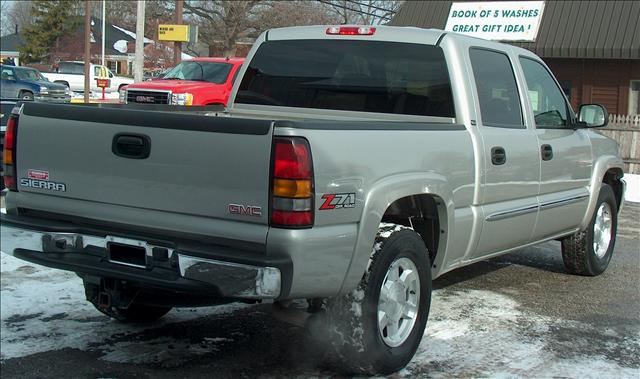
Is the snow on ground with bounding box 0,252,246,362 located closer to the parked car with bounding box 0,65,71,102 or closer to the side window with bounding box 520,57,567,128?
the side window with bounding box 520,57,567,128

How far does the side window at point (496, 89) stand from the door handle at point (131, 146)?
234cm

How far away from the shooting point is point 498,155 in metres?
5.03

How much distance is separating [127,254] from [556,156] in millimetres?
3463

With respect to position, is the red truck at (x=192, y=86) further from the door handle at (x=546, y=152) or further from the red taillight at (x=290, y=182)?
the red taillight at (x=290, y=182)

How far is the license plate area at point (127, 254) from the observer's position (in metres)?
3.77

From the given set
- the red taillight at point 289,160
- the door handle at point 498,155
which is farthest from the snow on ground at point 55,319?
the door handle at point 498,155

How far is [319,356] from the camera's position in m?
4.52

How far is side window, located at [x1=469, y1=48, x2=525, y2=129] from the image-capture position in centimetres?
518

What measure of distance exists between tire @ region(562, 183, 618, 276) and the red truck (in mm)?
8451

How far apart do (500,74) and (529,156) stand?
0.63 metres

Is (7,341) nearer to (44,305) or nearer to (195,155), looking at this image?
(44,305)

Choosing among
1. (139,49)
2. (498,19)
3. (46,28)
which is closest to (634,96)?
(498,19)

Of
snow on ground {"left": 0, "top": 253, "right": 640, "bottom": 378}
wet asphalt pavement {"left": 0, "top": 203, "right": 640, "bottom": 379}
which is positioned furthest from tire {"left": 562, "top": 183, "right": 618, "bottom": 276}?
snow on ground {"left": 0, "top": 253, "right": 640, "bottom": 378}

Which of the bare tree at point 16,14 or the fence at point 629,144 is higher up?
the bare tree at point 16,14
